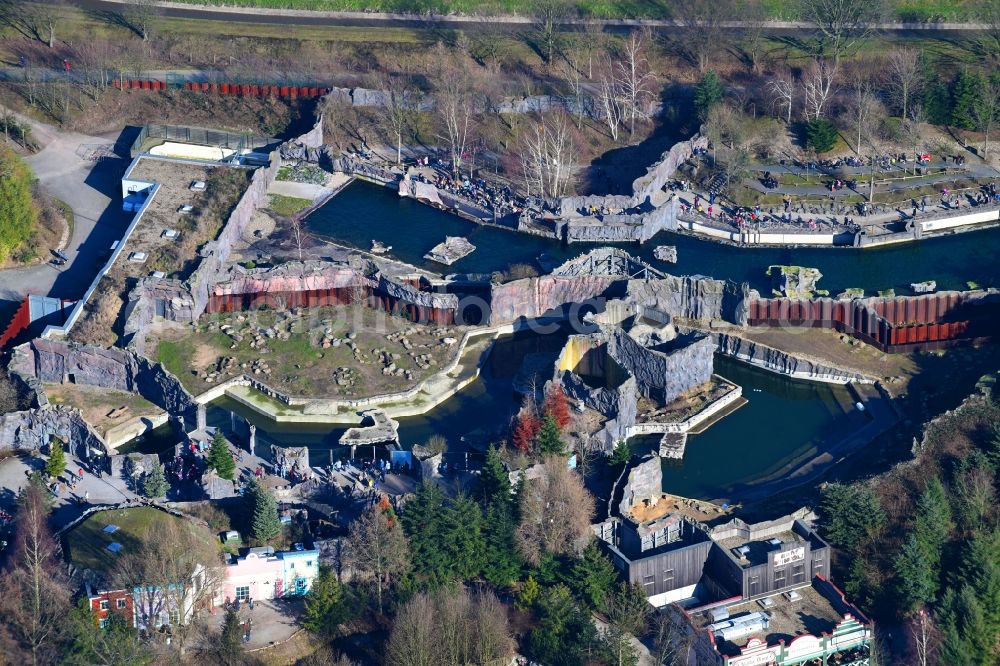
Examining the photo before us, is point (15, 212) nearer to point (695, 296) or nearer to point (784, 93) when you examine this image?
point (695, 296)

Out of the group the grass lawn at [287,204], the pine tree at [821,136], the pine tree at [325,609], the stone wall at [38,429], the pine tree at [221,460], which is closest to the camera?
the pine tree at [325,609]

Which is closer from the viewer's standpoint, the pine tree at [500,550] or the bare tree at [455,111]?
the pine tree at [500,550]

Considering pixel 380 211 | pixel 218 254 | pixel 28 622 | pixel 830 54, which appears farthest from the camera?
pixel 830 54

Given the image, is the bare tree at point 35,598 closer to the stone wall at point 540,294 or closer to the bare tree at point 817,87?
the stone wall at point 540,294

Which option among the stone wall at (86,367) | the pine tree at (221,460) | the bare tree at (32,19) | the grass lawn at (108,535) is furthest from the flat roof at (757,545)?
the bare tree at (32,19)

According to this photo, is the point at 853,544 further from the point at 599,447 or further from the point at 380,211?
the point at 380,211

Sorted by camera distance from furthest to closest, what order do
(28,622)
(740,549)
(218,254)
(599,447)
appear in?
(218,254) → (599,447) → (740,549) → (28,622)

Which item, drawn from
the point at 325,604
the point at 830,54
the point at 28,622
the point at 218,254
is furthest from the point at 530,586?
the point at 830,54
